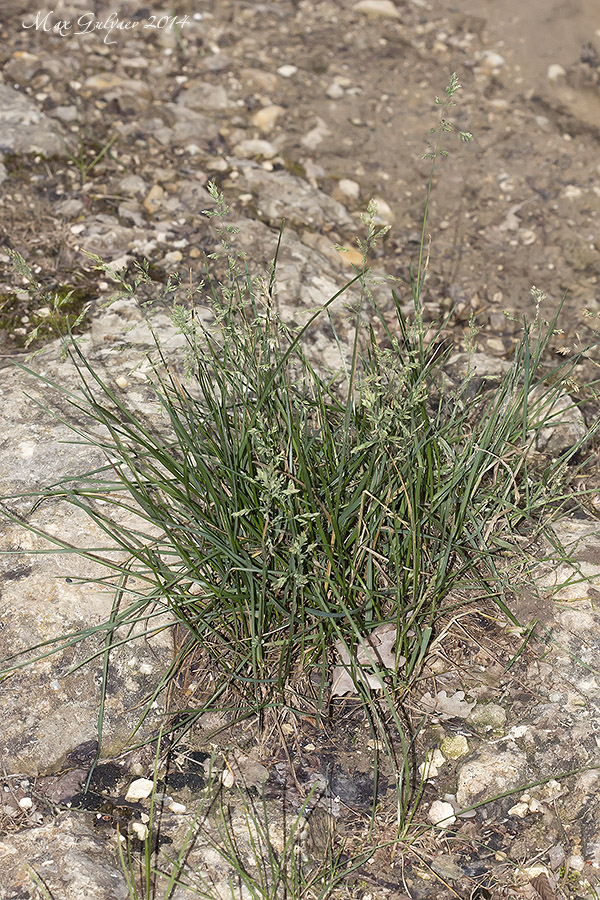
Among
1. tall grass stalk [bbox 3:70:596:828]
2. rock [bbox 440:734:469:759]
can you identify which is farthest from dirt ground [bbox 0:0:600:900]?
rock [bbox 440:734:469:759]

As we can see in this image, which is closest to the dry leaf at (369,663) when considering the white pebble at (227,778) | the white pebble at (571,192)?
the white pebble at (227,778)

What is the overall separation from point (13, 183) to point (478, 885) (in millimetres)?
3438

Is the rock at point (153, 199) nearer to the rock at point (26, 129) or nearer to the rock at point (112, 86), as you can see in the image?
the rock at point (26, 129)

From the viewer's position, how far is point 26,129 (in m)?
3.93

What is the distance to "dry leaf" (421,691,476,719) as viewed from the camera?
7.06 feet

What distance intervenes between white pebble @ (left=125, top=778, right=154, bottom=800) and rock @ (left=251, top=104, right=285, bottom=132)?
3423mm

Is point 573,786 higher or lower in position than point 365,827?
higher

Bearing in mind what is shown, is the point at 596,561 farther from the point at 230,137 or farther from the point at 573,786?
the point at 230,137

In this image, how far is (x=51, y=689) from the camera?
212 centimetres

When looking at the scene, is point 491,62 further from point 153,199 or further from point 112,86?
point 153,199

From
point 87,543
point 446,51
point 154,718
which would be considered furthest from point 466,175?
point 154,718

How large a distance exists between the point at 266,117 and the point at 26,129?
1.26 meters

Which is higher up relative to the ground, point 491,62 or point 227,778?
point 491,62

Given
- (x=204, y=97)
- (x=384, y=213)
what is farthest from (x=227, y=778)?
(x=204, y=97)
